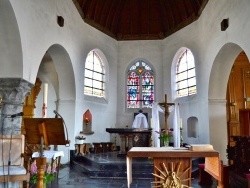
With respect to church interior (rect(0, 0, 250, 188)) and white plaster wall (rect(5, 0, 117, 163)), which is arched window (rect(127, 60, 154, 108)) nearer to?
church interior (rect(0, 0, 250, 188))

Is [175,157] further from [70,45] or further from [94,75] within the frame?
[94,75]

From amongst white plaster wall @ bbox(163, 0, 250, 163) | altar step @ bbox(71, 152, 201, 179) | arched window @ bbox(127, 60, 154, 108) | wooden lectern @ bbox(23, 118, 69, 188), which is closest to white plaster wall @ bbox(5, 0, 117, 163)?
arched window @ bbox(127, 60, 154, 108)

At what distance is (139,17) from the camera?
1259cm

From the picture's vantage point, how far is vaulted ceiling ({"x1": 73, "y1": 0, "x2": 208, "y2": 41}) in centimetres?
1120

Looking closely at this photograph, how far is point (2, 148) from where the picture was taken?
4457 millimetres

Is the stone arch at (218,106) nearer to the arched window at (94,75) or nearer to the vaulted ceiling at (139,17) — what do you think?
the vaulted ceiling at (139,17)

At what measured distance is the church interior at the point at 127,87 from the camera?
4.66m

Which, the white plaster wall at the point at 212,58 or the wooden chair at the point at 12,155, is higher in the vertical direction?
the white plaster wall at the point at 212,58

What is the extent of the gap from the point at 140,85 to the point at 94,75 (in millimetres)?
2321

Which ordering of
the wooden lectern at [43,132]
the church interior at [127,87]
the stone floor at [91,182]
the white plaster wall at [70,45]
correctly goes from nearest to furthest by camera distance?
1. the wooden lectern at [43,132]
2. the church interior at [127,87]
3. the stone floor at [91,182]
4. the white plaster wall at [70,45]

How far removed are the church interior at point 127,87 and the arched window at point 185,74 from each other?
0.15ft

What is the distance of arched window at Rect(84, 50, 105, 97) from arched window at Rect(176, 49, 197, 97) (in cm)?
341

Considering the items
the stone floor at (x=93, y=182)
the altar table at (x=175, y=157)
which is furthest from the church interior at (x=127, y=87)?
the stone floor at (x=93, y=182)

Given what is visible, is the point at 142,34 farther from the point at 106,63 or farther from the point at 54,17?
the point at 54,17
